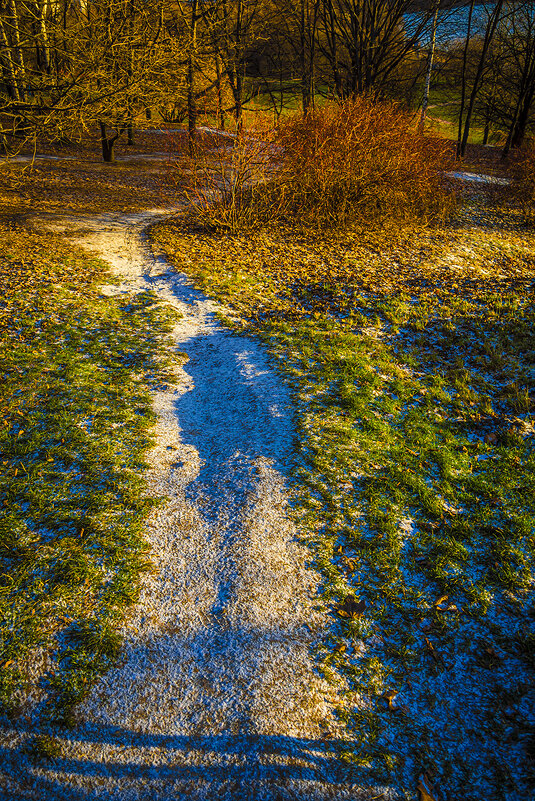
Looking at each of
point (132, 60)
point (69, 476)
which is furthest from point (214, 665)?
point (132, 60)

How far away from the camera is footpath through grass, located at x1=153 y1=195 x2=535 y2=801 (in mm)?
2768

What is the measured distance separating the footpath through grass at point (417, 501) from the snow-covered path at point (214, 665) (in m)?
0.24

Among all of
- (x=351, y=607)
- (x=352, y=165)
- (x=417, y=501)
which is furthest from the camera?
(x=352, y=165)

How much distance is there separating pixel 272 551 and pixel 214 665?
1.02 metres

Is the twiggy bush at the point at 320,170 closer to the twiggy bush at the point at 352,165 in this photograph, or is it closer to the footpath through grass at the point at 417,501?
the twiggy bush at the point at 352,165

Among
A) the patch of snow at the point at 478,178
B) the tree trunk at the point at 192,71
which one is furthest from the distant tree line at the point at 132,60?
the patch of snow at the point at 478,178

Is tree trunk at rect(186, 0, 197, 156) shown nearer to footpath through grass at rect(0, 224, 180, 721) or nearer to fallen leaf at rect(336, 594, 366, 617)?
footpath through grass at rect(0, 224, 180, 721)

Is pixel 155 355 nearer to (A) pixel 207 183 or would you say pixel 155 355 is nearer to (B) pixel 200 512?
(B) pixel 200 512

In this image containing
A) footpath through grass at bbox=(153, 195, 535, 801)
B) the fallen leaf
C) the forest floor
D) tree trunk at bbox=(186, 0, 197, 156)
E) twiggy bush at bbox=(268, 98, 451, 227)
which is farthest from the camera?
tree trunk at bbox=(186, 0, 197, 156)

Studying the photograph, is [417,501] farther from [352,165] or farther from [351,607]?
[352,165]

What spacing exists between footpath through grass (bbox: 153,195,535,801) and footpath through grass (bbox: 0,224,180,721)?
1572 millimetres

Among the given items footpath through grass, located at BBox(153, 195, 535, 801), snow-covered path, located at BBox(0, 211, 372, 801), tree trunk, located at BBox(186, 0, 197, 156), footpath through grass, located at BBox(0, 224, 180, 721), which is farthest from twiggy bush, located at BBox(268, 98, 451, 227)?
snow-covered path, located at BBox(0, 211, 372, 801)

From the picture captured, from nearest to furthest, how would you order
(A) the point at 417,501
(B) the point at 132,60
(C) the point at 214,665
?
(C) the point at 214,665
(A) the point at 417,501
(B) the point at 132,60

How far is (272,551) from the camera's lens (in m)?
3.84
